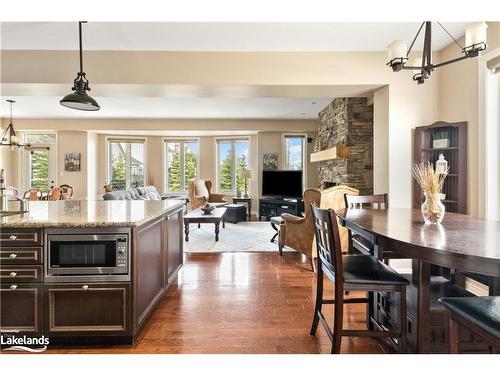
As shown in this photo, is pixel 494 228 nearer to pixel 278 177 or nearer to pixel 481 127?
pixel 481 127

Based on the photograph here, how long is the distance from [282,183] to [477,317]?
21.8 ft

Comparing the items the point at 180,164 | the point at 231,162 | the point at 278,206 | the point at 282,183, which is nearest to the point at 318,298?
the point at 278,206

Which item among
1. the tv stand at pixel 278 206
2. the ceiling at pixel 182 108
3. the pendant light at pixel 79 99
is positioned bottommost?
the tv stand at pixel 278 206

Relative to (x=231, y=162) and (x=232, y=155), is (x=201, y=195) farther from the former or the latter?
(x=232, y=155)

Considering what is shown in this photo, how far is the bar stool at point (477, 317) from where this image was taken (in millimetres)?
1143

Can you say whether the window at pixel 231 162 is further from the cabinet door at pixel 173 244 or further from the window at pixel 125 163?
the cabinet door at pixel 173 244

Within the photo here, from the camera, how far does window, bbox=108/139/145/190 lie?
8930 mm

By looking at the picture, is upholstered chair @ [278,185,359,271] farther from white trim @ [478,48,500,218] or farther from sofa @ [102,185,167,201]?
sofa @ [102,185,167,201]

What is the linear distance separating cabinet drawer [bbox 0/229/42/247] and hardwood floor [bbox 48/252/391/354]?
76 centimetres

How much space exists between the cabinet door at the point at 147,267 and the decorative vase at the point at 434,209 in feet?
6.60

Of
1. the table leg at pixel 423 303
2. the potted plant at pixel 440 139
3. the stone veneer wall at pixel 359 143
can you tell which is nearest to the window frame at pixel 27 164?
the stone veneer wall at pixel 359 143
